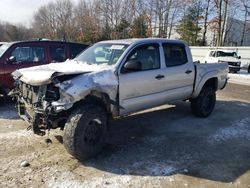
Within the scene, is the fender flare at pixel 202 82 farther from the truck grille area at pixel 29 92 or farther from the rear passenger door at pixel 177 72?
the truck grille area at pixel 29 92

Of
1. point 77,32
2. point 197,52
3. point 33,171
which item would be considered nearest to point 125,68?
point 33,171

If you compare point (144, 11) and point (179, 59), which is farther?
point (144, 11)

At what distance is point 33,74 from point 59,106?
0.83 meters

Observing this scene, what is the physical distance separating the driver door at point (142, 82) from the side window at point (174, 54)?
0.31 m

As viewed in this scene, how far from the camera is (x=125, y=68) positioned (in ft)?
16.3

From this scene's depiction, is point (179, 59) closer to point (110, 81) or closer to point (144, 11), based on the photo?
point (110, 81)

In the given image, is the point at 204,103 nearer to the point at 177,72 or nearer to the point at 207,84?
the point at 207,84

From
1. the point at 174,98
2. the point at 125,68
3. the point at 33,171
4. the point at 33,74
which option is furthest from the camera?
the point at 174,98

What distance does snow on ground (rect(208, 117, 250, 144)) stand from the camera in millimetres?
5758

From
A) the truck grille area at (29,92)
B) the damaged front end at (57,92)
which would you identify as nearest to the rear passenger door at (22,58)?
the truck grille area at (29,92)

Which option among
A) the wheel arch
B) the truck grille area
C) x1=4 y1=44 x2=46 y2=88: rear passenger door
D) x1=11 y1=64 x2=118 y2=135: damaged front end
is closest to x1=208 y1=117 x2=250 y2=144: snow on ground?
the wheel arch

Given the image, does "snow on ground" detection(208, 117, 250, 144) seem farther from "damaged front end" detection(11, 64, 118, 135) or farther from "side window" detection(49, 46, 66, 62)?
"side window" detection(49, 46, 66, 62)

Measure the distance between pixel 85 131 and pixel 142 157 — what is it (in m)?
1.07

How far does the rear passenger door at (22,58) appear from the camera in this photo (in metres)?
7.60
